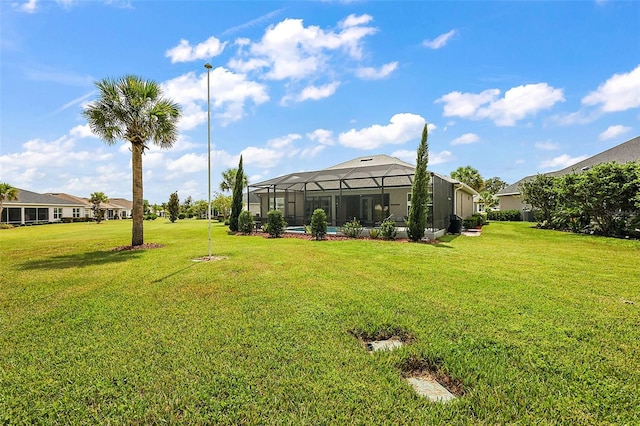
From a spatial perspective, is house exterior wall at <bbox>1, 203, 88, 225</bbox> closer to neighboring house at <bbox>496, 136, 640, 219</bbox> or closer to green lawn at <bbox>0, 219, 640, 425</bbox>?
green lawn at <bbox>0, 219, 640, 425</bbox>

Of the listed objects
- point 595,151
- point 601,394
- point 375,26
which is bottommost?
point 601,394

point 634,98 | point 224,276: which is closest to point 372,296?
point 224,276

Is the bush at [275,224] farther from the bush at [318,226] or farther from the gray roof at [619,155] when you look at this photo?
the gray roof at [619,155]

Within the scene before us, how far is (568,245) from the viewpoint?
1166 cm

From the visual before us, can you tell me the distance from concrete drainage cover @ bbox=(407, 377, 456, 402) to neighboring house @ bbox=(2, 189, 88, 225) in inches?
1785

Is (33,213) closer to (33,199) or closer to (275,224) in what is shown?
(33,199)

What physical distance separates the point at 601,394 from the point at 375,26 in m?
11.9

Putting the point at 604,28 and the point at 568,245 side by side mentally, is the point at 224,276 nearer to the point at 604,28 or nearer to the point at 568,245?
the point at 568,245

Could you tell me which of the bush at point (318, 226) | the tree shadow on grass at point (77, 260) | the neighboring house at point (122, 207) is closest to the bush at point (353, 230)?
the bush at point (318, 226)

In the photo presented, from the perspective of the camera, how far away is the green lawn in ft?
7.66

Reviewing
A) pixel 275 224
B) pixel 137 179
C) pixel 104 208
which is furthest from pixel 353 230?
pixel 104 208

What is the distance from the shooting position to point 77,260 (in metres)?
9.16

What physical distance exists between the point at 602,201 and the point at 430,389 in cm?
1648

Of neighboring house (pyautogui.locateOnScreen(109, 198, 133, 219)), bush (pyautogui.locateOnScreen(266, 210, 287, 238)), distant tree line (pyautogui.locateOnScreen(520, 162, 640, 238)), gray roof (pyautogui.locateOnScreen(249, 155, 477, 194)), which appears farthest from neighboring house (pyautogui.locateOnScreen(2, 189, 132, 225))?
distant tree line (pyautogui.locateOnScreen(520, 162, 640, 238))
